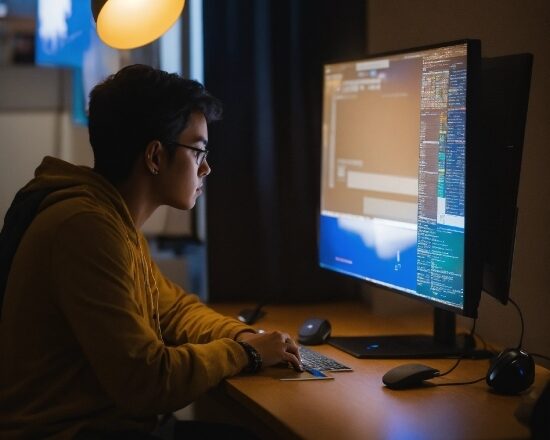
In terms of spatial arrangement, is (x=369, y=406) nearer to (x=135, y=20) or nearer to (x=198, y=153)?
(x=198, y=153)

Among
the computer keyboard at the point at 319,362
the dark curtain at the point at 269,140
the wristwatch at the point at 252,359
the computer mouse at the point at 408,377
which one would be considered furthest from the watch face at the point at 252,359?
the dark curtain at the point at 269,140

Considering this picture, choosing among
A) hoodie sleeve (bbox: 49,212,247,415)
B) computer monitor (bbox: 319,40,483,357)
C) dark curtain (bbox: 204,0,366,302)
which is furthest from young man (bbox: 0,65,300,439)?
dark curtain (bbox: 204,0,366,302)

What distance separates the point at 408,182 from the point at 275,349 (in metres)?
0.45

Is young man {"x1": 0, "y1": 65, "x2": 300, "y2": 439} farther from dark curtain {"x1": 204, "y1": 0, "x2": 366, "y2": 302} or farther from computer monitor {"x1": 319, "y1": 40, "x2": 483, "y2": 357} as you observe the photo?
dark curtain {"x1": 204, "y1": 0, "x2": 366, "y2": 302}

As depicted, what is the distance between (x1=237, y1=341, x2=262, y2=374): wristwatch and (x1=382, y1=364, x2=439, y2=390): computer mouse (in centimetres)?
24

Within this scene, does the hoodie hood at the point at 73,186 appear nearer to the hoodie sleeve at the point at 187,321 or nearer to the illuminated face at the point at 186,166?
the illuminated face at the point at 186,166

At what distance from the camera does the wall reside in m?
1.88

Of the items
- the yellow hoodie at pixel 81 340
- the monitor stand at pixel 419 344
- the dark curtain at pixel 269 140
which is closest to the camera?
the yellow hoodie at pixel 81 340

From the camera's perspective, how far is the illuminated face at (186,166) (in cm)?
179

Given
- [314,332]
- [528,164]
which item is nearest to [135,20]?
[314,332]

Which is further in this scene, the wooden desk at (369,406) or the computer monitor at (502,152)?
the computer monitor at (502,152)

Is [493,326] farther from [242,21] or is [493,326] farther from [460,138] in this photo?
[242,21]

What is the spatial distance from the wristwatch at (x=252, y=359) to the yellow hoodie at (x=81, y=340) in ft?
0.17

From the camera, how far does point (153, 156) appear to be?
1758 mm
